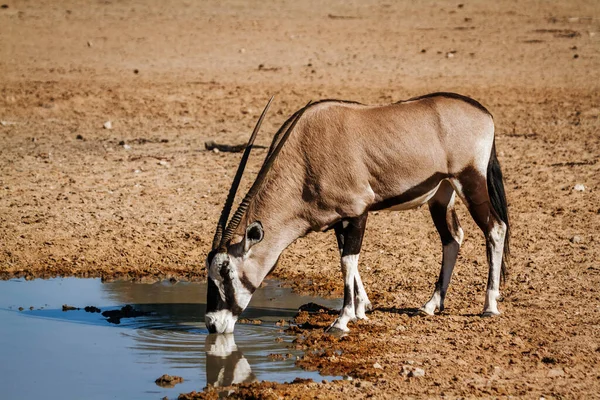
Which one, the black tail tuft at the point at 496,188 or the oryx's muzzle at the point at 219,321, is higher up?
the black tail tuft at the point at 496,188

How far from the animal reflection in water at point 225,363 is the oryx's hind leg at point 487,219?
2.15m

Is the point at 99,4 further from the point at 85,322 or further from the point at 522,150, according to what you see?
the point at 85,322

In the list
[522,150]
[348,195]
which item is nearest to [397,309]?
[348,195]

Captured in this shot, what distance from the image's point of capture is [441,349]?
7.86 meters

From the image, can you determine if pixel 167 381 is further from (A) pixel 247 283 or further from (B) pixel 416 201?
(B) pixel 416 201

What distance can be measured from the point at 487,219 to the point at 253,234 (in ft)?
6.53

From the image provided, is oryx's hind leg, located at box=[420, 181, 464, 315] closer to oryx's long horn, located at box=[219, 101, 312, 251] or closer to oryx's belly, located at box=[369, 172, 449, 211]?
oryx's belly, located at box=[369, 172, 449, 211]

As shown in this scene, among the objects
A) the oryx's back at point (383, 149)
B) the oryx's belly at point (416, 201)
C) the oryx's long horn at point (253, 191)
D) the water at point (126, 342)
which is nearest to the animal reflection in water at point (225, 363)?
the water at point (126, 342)

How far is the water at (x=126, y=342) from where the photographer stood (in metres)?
7.46

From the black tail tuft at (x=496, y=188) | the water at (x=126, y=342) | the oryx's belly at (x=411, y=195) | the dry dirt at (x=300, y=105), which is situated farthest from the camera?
the black tail tuft at (x=496, y=188)

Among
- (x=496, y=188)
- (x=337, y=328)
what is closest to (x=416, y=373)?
(x=337, y=328)

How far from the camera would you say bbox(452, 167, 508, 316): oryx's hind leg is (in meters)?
8.58

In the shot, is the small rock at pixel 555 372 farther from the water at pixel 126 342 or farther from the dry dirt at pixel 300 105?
the water at pixel 126 342

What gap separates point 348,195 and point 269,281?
214 cm
